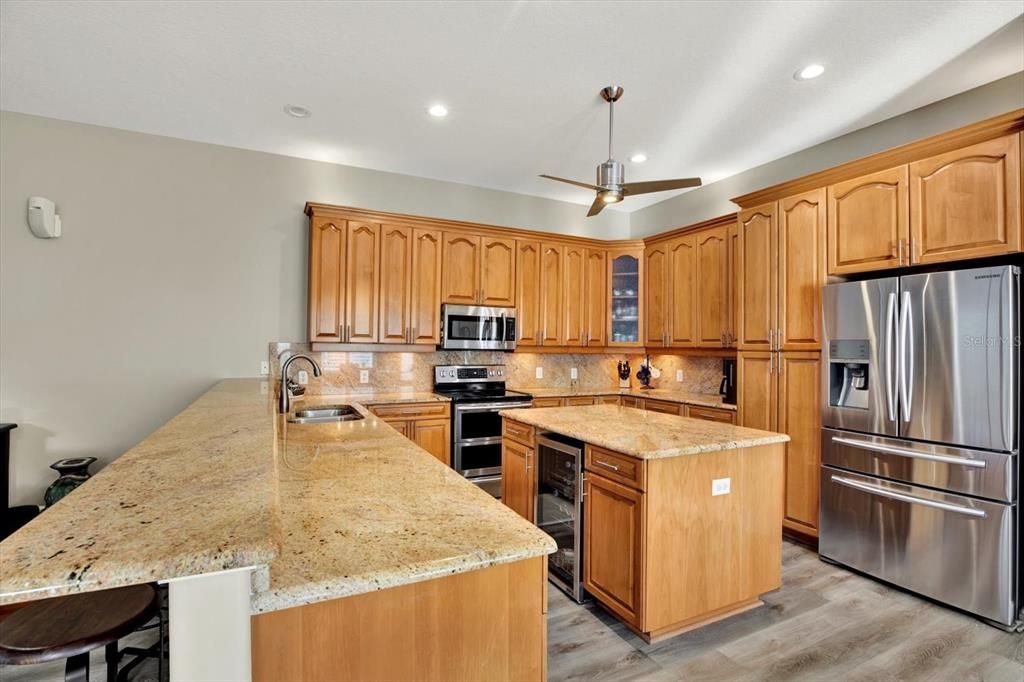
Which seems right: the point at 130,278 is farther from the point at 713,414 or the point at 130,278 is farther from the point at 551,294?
the point at 713,414

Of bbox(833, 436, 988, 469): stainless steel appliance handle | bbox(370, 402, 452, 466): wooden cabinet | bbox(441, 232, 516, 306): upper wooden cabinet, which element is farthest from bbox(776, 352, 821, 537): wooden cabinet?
bbox(370, 402, 452, 466): wooden cabinet

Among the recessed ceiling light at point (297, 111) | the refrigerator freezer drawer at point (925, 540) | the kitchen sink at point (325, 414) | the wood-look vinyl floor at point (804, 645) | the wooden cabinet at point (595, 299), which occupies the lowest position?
the wood-look vinyl floor at point (804, 645)

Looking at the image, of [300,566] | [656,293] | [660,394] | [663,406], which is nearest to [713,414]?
[663,406]

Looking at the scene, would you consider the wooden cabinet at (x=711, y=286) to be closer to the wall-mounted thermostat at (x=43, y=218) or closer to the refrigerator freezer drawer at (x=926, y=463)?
the refrigerator freezer drawer at (x=926, y=463)

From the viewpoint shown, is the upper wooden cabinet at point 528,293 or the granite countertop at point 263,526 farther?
the upper wooden cabinet at point 528,293

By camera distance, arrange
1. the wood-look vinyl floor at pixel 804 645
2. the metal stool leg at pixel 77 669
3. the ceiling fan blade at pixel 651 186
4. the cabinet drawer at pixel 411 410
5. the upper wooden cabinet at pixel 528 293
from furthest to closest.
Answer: the upper wooden cabinet at pixel 528 293 → the cabinet drawer at pixel 411 410 → the ceiling fan blade at pixel 651 186 → the wood-look vinyl floor at pixel 804 645 → the metal stool leg at pixel 77 669

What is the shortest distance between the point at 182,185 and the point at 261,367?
152 centimetres

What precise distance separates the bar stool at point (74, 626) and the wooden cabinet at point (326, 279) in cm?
253

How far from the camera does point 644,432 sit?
2396 mm

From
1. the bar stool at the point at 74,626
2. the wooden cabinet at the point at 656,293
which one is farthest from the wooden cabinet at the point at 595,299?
the bar stool at the point at 74,626

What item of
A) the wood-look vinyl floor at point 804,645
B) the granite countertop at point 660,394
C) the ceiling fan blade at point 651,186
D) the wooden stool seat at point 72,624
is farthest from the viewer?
the granite countertop at point 660,394

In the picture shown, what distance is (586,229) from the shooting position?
5.41 m

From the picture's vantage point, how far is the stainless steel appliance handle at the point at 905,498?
2.41 metres

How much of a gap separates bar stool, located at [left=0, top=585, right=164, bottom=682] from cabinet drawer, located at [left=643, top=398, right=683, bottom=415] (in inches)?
141
